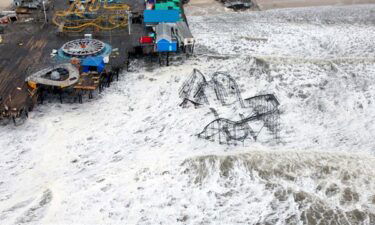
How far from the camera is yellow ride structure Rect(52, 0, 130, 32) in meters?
25.2

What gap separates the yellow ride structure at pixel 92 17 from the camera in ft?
82.6

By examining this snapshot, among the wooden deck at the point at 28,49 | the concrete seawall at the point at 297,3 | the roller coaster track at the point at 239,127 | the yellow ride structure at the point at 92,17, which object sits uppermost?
the concrete seawall at the point at 297,3

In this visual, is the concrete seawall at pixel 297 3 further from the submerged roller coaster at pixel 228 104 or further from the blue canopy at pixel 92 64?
the blue canopy at pixel 92 64

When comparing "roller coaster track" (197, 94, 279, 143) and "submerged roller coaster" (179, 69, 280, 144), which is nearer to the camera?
"roller coaster track" (197, 94, 279, 143)

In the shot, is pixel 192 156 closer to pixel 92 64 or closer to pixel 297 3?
pixel 92 64

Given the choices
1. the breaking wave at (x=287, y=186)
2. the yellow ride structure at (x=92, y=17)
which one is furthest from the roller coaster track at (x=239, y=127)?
the yellow ride structure at (x=92, y=17)

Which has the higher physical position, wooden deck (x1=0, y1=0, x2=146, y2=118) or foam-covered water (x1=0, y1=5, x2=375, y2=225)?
wooden deck (x1=0, y1=0, x2=146, y2=118)

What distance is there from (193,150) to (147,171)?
234cm

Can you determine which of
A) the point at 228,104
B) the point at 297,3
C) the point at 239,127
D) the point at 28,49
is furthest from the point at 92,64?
the point at 297,3

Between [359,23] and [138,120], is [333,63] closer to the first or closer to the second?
[359,23]

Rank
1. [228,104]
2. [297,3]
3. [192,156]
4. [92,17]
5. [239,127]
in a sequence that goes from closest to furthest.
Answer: [192,156], [239,127], [228,104], [92,17], [297,3]

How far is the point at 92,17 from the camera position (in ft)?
86.2

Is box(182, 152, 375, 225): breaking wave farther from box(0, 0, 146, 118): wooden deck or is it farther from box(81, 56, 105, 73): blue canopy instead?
box(0, 0, 146, 118): wooden deck

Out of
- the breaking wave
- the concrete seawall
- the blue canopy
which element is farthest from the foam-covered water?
the concrete seawall
